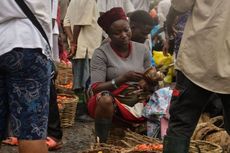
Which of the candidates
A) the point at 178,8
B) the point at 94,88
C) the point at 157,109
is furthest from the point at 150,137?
the point at 178,8

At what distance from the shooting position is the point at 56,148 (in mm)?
4703

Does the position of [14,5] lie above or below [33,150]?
above

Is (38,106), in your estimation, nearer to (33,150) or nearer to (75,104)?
(33,150)

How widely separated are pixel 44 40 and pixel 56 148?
243 cm

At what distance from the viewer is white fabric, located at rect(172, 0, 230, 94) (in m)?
2.90

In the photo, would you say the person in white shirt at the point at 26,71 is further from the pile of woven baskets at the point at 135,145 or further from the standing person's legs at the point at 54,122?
the standing person's legs at the point at 54,122

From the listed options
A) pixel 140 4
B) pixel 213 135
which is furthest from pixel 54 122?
pixel 140 4

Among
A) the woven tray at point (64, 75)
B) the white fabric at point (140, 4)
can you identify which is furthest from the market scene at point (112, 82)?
the white fabric at point (140, 4)

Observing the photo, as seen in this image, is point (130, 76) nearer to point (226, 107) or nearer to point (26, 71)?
point (226, 107)

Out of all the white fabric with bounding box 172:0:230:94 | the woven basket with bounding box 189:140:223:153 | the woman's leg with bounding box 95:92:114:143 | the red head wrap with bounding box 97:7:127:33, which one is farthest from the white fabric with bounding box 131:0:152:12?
the white fabric with bounding box 172:0:230:94

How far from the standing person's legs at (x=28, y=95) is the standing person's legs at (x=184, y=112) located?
92 centimetres

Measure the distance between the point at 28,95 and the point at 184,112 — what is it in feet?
3.43

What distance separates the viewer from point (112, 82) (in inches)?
163

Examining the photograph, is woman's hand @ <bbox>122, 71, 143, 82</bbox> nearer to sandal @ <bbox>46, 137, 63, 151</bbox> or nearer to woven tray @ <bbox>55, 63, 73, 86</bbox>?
sandal @ <bbox>46, 137, 63, 151</bbox>
